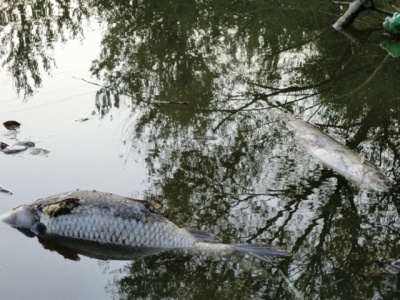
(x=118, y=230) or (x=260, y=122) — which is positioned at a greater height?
(x=260, y=122)

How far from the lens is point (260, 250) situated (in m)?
3.63

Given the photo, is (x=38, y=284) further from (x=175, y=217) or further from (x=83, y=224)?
(x=175, y=217)

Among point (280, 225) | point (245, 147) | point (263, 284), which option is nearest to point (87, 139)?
→ point (245, 147)

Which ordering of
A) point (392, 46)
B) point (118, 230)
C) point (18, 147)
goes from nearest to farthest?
point (118, 230) < point (18, 147) < point (392, 46)

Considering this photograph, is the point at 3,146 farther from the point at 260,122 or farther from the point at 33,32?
the point at 33,32

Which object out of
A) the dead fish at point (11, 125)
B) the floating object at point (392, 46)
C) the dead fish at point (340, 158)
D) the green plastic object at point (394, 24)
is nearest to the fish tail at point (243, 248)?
the dead fish at point (340, 158)

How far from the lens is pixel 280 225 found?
4.06 metres

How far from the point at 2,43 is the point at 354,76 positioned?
13.0ft

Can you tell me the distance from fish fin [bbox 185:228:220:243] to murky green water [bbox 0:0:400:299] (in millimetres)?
142

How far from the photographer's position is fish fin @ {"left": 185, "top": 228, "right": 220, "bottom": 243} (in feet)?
12.4

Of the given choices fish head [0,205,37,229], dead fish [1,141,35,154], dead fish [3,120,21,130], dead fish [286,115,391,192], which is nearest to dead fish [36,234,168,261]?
fish head [0,205,37,229]

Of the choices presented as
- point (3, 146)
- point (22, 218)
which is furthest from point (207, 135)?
point (22, 218)

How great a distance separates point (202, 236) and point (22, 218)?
3.49 feet

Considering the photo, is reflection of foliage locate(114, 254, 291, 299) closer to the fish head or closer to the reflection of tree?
the reflection of tree
